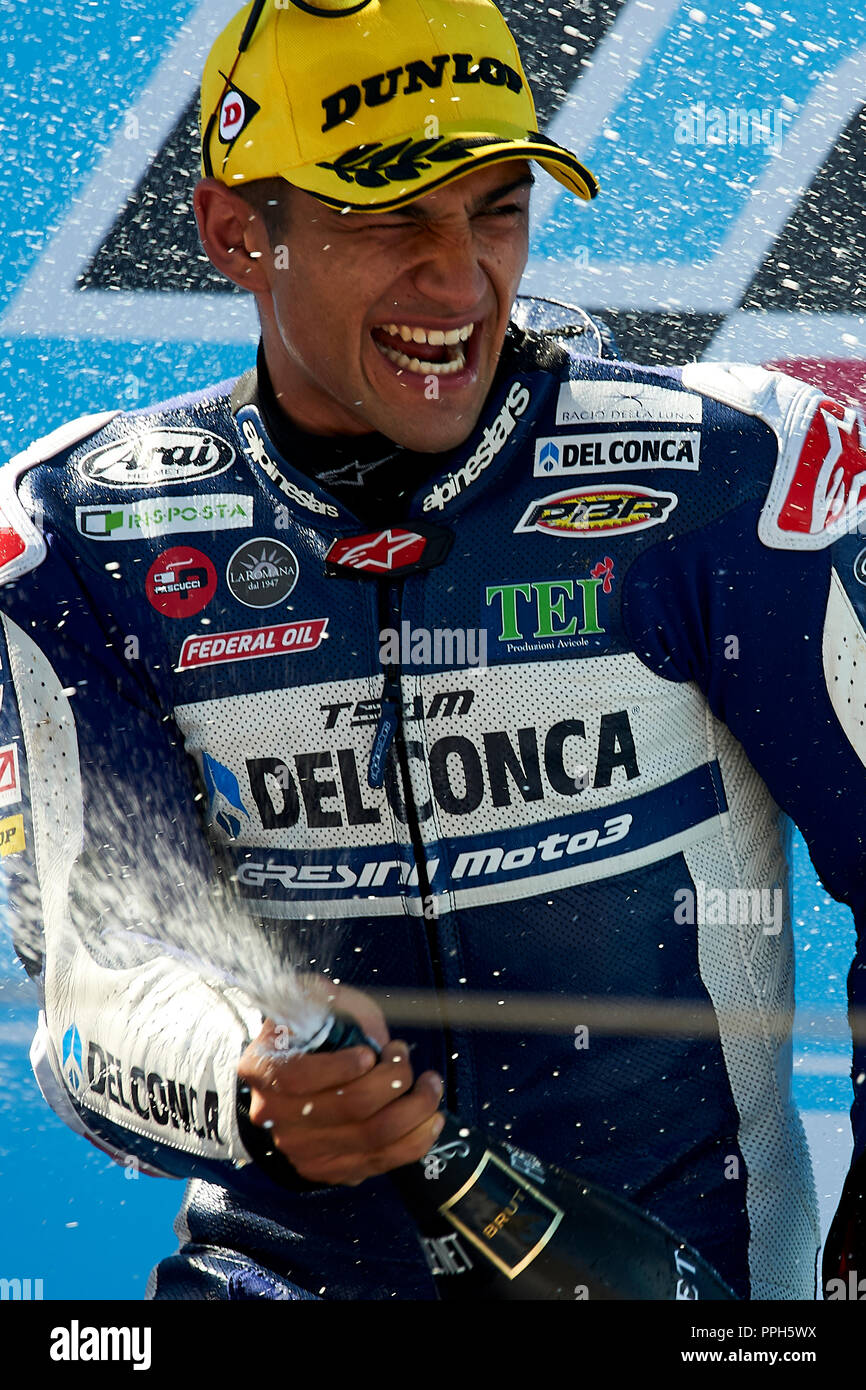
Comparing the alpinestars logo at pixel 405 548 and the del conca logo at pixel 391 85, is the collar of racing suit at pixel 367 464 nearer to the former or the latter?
the alpinestars logo at pixel 405 548

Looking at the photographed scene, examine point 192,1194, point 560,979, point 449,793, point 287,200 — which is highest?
point 287,200

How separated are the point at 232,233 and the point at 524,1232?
3.52 feet

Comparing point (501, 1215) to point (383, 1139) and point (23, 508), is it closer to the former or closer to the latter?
point (383, 1139)

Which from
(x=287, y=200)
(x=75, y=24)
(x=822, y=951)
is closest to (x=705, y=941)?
(x=287, y=200)

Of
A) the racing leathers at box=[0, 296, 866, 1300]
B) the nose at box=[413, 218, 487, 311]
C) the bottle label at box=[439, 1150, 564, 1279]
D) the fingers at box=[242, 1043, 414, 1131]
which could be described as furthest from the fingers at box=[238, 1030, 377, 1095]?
the nose at box=[413, 218, 487, 311]

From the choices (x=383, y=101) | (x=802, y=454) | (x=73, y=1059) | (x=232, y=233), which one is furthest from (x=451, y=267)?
(x=73, y=1059)

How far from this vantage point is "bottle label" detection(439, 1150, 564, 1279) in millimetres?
1478

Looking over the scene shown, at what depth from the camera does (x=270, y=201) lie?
5.24ft

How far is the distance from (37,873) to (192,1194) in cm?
43

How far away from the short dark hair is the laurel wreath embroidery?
0.29 feet

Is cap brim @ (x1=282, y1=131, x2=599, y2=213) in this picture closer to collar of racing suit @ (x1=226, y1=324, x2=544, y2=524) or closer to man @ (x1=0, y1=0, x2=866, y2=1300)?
man @ (x1=0, y1=0, x2=866, y2=1300)

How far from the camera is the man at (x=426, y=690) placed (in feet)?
5.03

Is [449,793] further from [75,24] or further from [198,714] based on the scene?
[75,24]

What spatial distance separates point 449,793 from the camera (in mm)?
1605
